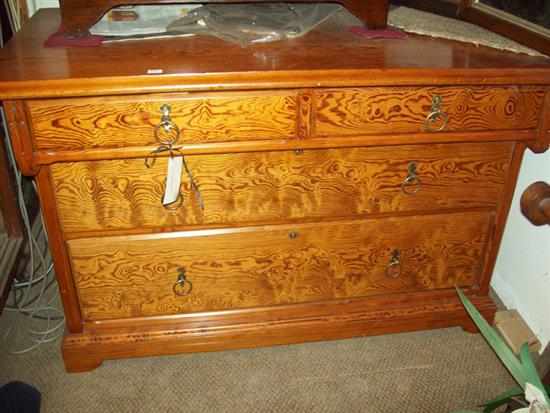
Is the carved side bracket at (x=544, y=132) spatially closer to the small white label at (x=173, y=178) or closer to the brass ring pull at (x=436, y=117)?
the brass ring pull at (x=436, y=117)

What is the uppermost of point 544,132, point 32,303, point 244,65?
point 244,65

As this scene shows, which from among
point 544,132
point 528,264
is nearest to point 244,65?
point 544,132

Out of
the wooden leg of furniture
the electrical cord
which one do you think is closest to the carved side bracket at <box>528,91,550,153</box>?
the wooden leg of furniture

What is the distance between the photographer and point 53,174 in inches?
44.7

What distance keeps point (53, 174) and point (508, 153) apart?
42.3 inches

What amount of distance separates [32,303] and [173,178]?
82 cm

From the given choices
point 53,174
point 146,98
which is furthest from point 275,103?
point 53,174

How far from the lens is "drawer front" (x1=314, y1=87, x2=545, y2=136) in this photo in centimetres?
111

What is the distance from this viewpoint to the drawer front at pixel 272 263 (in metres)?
1.27

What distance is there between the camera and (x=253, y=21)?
132cm

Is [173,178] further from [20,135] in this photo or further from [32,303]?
[32,303]

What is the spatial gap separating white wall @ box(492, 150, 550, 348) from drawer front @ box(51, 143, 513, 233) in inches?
8.7

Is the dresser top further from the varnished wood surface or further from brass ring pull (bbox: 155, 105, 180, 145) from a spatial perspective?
the varnished wood surface

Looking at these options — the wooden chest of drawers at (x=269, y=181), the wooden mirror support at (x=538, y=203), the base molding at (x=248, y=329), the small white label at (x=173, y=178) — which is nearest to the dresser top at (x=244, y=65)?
the wooden chest of drawers at (x=269, y=181)
